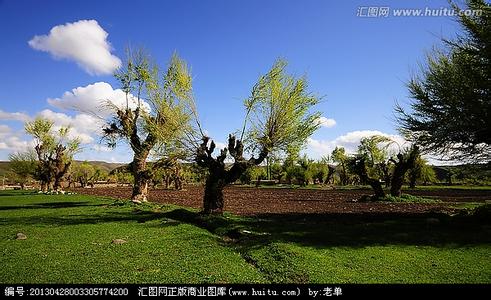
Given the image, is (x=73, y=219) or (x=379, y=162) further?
(x=379, y=162)

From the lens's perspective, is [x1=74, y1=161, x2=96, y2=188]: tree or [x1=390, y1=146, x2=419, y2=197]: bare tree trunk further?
[x1=74, y1=161, x2=96, y2=188]: tree

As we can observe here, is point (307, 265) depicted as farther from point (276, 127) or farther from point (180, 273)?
point (276, 127)

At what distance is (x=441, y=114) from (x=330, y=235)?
47.2ft

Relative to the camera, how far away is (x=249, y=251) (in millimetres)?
15023

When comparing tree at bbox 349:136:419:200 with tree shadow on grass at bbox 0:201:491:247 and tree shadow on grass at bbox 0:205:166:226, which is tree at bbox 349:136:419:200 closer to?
tree shadow on grass at bbox 0:201:491:247

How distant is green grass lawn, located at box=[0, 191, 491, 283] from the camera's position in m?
11.5


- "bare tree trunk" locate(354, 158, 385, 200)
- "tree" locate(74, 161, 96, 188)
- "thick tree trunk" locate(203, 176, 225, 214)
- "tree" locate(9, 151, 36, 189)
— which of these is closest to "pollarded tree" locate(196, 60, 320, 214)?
"thick tree trunk" locate(203, 176, 225, 214)

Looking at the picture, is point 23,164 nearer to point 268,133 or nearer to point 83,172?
point 83,172

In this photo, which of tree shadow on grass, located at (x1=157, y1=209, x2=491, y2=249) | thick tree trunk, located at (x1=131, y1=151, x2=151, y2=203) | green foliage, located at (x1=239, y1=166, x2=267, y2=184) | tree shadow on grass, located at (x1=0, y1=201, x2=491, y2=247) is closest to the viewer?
tree shadow on grass, located at (x1=157, y1=209, x2=491, y2=249)

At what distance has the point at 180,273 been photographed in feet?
38.6

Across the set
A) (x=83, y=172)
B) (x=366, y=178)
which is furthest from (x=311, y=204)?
(x=83, y=172)

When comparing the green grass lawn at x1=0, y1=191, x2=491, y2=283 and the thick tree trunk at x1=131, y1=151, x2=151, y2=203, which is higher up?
the thick tree trunk at x1=131, y1=151, x2=151, y2=203


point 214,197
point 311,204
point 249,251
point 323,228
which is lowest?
point 249,251

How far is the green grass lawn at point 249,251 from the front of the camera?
37.8 ft
